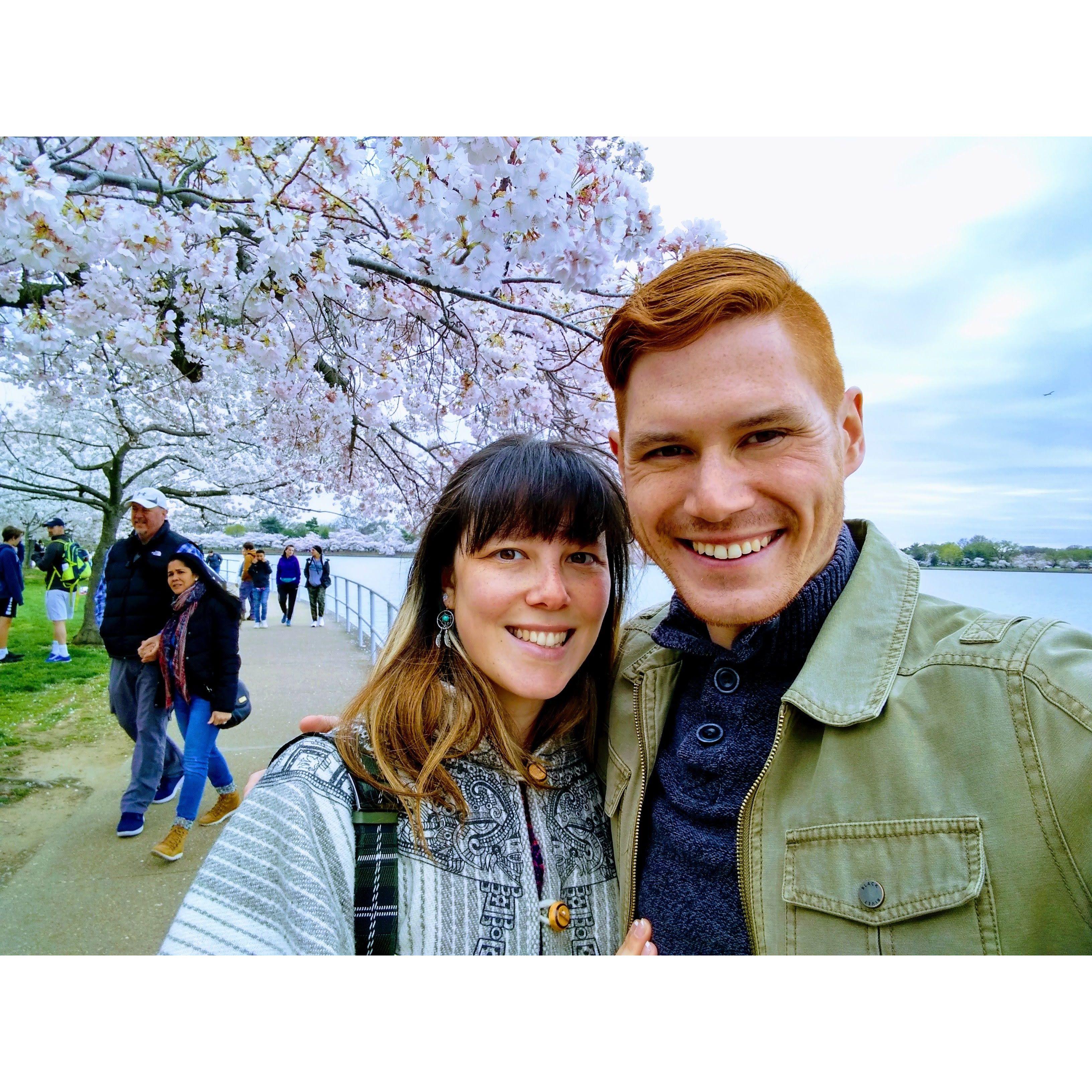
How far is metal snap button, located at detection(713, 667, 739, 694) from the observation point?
1035mm

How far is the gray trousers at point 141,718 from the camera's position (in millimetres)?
3047

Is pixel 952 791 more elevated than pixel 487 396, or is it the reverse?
pixel 487 396

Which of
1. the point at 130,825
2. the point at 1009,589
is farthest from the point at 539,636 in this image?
the point at 130,825

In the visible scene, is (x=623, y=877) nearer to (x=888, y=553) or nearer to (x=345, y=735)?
(x=345, y=735)

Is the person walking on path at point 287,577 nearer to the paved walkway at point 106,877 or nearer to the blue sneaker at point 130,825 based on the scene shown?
the paved walkway at point 106,877

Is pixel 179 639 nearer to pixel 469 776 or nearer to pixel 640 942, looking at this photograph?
pixel 469 776

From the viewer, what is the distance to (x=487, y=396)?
3178mm

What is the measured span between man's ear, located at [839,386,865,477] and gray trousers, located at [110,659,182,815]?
10.3ft

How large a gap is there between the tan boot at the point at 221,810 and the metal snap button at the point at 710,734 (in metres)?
2.96

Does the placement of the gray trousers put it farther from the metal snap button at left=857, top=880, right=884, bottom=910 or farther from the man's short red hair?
the metal snap button at left=857, top=880, right=884, bottom=910

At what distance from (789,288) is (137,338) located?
265 centimetres

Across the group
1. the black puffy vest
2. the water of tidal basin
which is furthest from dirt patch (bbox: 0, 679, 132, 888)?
the water of tidal basin
